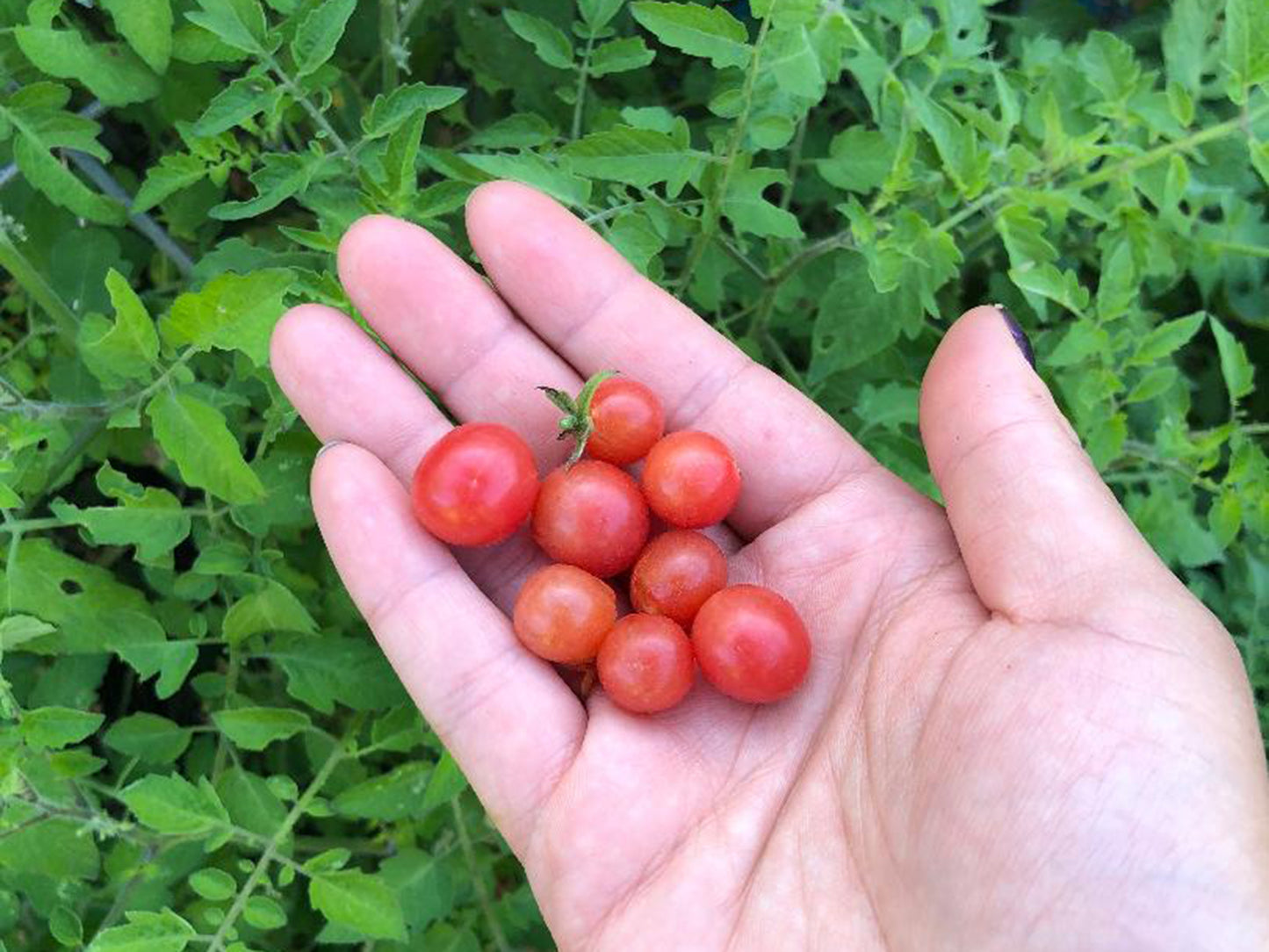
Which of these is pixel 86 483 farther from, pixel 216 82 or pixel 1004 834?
pixel 1004 834

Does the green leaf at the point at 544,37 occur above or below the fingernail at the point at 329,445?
above

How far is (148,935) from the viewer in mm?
2311

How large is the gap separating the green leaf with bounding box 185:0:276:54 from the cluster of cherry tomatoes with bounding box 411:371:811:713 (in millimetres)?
913

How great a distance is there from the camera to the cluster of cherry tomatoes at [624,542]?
238 cm

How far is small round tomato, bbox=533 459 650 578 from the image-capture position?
8.23 ft

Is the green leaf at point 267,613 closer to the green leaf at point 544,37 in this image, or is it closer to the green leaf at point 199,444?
the green leaf at point 199,444

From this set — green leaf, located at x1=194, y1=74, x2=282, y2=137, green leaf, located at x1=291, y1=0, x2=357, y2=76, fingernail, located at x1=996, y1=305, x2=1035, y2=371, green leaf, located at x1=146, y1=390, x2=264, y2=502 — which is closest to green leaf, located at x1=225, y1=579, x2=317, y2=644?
green leaf, located at x1=146, y1=390, x2=264, y2=502

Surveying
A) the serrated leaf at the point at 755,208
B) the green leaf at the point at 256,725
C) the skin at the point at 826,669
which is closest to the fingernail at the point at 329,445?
the skin at the point at 826,669

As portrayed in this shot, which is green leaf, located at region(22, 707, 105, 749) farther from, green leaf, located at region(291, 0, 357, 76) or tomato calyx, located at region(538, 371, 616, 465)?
green leaf, located at region(291, 0, 357, 76)

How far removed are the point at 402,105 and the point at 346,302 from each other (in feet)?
1.46

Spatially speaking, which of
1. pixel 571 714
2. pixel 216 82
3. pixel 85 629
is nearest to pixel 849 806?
pixel 571 714

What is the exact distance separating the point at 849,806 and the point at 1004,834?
0.35 metres

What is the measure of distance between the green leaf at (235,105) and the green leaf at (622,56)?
0.76 meters

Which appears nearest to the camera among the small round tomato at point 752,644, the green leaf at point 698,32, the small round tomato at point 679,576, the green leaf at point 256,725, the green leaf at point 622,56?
the small round tomato at point 752,644
